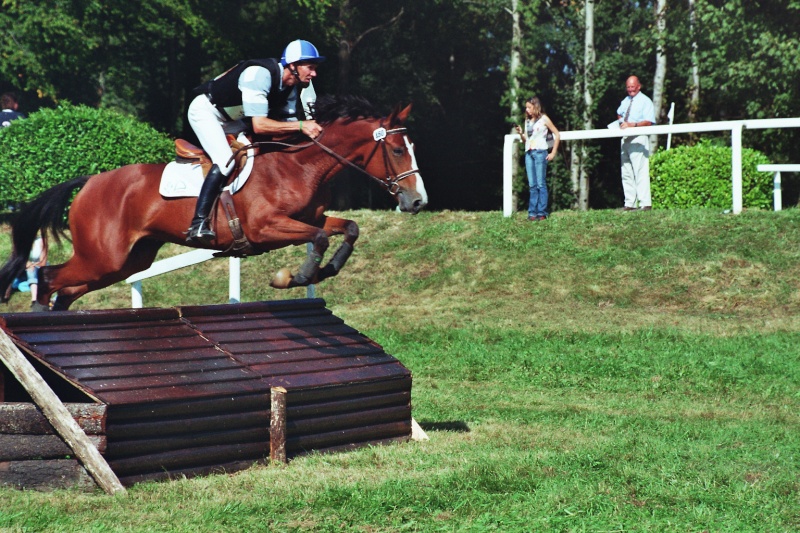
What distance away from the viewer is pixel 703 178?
1658 cm

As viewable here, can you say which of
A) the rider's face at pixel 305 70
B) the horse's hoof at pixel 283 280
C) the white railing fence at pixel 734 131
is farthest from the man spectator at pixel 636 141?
the horse's hoof at pixel 283 280

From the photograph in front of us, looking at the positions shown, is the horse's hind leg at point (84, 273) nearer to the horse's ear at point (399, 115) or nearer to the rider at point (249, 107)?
the rider at point (249, 107)

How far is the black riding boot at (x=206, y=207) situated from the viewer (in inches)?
304

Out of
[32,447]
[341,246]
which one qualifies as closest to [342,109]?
[341,246]

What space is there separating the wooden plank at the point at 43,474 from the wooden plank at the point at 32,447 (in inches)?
1.6

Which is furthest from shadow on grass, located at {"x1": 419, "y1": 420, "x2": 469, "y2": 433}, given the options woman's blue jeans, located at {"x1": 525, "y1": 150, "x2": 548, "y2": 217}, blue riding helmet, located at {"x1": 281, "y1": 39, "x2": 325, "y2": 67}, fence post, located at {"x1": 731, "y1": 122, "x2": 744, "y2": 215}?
fence post, located at {"x1": 731, "y1": 122, "x2": 744, "y2": 215}

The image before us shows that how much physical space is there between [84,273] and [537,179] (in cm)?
825

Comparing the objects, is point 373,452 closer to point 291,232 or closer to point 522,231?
point 291,232

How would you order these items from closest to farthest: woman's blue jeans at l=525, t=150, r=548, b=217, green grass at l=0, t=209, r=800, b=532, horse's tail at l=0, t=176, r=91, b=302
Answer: green grass at l=0, t=209, r=800, b=532 → horse's tail at l=0, t=176, r=91, b=302 → woman's blue jeans at l=525, t=150, r=548, b=217

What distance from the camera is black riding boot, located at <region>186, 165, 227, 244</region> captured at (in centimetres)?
773

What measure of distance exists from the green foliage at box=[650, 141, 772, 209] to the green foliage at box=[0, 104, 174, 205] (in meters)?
8.75

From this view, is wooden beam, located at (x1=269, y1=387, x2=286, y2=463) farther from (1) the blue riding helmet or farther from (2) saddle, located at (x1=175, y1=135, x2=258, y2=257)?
(1) the blue riding helmet

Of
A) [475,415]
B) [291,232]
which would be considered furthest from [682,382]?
[291,232]

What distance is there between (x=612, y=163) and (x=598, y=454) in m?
27.0
